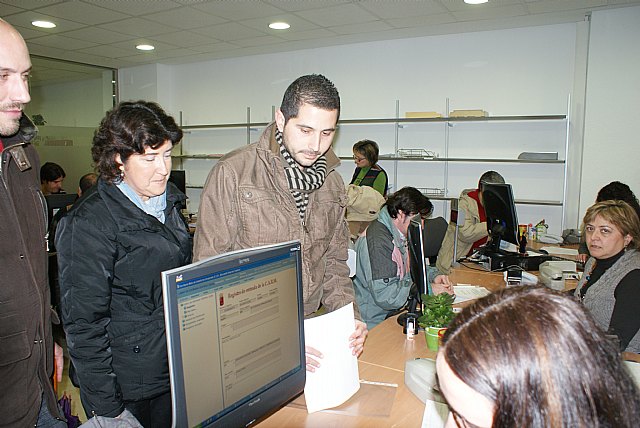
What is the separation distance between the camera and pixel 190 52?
6.78 m

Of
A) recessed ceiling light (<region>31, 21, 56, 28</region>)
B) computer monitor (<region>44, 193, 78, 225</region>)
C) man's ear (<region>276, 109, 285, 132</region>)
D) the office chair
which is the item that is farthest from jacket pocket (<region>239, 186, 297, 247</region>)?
recessed ceiling light (<region>31, 21, 56, 28</region>)

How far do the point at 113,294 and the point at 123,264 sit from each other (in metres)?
0.10

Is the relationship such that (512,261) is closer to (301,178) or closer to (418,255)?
(418,255)

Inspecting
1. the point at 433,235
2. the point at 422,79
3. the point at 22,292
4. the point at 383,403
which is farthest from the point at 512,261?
the point at 422,79

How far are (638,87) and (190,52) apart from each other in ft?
17.5

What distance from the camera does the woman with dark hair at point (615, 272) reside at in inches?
80.2

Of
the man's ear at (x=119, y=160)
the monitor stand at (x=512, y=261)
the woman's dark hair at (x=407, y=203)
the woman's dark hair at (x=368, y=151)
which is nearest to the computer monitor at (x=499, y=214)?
the monitor stand at (x=512, y=261)

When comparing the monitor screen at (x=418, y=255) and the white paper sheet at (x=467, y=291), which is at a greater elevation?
the monitor screen at (x=418, y=255)

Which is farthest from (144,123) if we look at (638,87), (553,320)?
(638,87)

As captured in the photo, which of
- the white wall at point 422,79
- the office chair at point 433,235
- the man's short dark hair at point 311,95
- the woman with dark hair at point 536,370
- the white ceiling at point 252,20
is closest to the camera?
the woman with dark hair at point 536,370

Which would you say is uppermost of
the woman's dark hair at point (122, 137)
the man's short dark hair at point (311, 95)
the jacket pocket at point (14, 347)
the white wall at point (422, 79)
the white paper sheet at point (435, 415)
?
the white wall at point (422, 79)

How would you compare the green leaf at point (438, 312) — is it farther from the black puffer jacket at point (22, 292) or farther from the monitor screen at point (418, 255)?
the black puffer jacket at point (22, 292)

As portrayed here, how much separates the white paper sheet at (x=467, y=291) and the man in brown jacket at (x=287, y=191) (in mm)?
1057

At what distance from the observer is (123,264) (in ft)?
4.91
